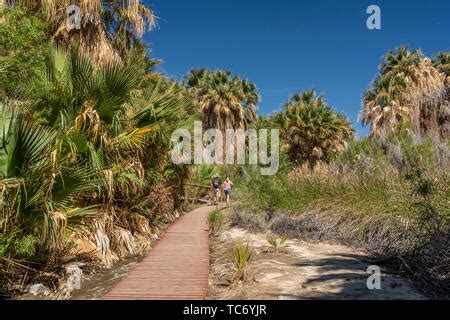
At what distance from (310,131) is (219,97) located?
8294 mm

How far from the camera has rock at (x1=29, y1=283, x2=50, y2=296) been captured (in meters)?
5.02

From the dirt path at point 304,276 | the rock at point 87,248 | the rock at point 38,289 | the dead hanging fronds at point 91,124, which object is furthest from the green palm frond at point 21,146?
the dirt path at point 304,276

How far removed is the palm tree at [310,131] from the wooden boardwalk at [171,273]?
53.3ft

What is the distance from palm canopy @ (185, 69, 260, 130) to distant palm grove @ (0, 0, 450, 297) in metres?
14.2

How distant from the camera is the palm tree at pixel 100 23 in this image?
9.80 metres

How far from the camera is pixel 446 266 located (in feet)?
14.9

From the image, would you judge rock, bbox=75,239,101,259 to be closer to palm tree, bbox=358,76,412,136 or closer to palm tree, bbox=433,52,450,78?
palm tree, bbox=358,76,412,136

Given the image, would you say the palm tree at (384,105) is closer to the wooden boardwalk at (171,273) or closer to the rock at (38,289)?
the wooden boardwalk at (171,273)

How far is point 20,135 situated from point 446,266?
5.97 metres

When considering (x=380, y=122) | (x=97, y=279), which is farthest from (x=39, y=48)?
(x=380, y=122)

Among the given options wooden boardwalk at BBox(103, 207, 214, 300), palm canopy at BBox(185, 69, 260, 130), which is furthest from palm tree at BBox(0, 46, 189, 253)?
palm canopy at BBox(185, 69, 260, 130)

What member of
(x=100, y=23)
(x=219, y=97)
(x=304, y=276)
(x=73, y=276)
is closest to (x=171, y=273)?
(x=73, y=276)

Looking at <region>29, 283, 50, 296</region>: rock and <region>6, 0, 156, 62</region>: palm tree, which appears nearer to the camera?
<region>29, 283, 50, 296</region>: rock

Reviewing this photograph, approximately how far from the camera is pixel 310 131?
23.6 m
